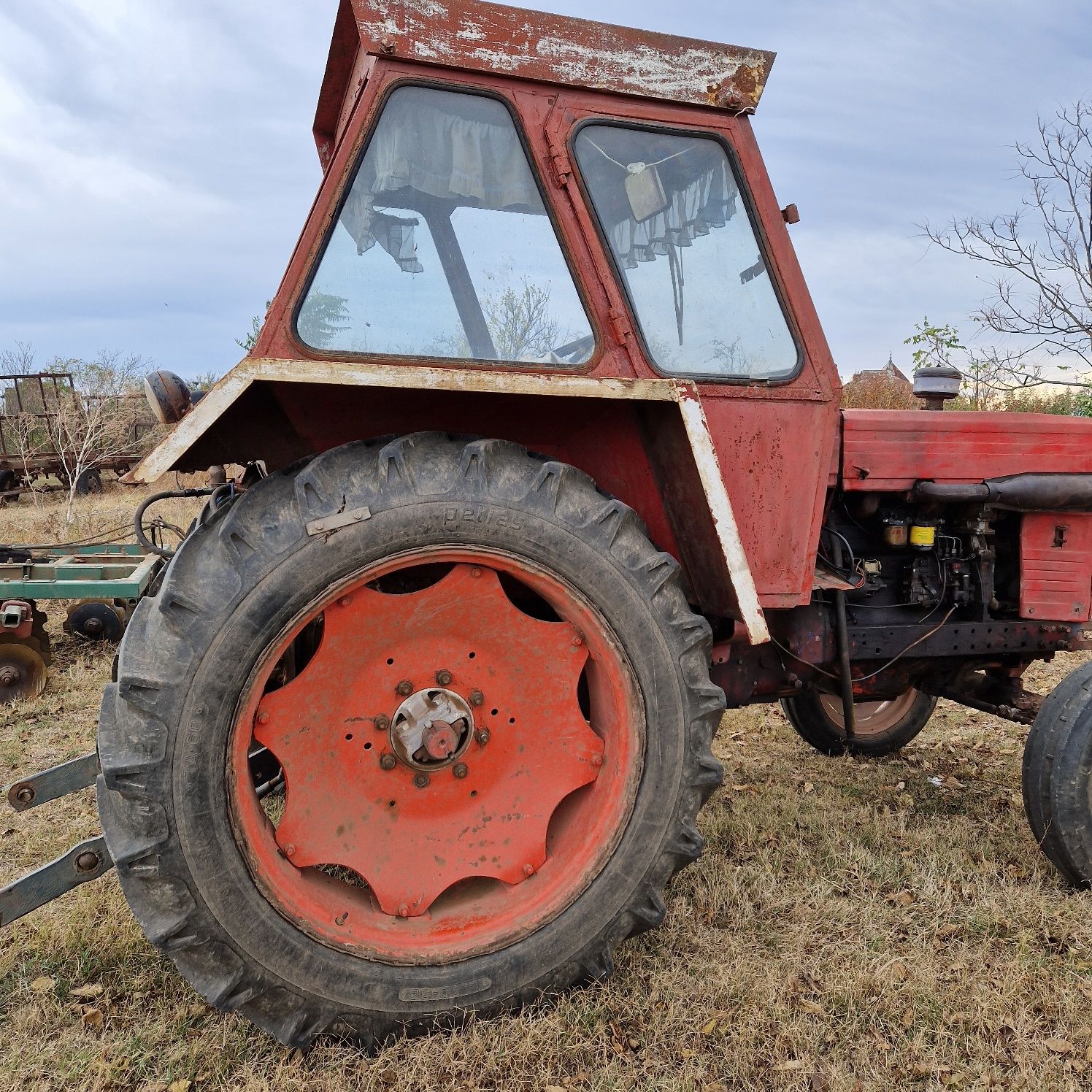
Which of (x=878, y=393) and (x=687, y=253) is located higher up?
(x=687, y=253)

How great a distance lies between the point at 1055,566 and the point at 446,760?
7.24ft

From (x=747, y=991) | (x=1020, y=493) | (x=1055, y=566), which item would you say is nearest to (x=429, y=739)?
(x=747, y=991)

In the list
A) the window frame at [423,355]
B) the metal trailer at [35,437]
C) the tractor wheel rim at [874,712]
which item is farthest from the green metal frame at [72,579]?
the metal trailer at [35,437]

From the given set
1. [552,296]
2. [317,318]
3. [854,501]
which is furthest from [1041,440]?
[317,318]

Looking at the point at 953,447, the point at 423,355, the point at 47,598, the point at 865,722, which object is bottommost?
the point at 865,722

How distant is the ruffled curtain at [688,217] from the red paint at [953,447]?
0.79 m

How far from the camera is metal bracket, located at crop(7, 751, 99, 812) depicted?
2.26m

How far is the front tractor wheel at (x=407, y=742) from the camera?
1717 millimetres

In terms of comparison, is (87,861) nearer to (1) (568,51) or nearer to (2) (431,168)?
(2) (431,168)

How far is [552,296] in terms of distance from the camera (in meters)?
2.12

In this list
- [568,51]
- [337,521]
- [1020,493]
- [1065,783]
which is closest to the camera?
[337,521]

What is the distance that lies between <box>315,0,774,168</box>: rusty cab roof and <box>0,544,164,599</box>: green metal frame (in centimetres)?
330

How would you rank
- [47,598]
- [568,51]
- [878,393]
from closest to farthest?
[568,51] < [47,598] < [878,393]

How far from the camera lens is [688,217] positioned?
2.31 meters
